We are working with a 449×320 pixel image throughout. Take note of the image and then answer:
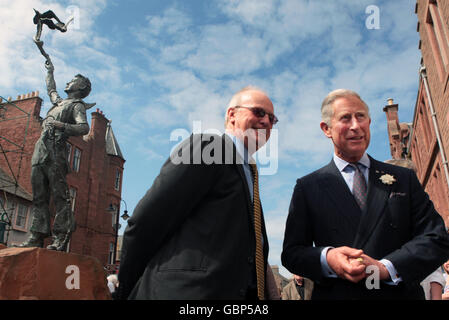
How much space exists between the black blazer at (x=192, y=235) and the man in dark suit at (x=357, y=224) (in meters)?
0.43

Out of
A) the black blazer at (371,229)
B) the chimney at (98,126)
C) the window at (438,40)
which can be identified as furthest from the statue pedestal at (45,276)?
the chimney at (98,126)

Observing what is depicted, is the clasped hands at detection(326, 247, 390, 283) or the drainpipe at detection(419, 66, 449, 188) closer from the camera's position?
the clasped hands at detection(326, 247, 390, 283)

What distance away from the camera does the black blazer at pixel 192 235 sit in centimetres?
165

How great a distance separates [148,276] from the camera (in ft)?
5.69

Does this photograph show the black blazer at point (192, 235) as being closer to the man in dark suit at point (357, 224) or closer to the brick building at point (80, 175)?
the man in dark suit at point (357, 224)

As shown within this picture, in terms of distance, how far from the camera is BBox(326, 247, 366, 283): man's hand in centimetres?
170

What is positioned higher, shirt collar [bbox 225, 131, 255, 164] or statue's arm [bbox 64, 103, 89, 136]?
statue's arm [bbox 64, 103, 89, 136]

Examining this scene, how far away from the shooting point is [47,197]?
20.1ft

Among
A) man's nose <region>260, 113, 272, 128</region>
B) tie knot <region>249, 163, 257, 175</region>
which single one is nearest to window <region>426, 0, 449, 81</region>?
man's nose <region>260, 113, 272, 128</region>

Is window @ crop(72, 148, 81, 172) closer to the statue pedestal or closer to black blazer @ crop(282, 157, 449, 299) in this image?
the statue pedestal

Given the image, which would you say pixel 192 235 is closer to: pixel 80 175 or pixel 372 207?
pixel 372 207

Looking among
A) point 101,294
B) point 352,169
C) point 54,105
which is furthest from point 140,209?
point 54,105

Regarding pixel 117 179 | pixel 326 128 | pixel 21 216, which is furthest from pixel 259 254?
pixel 117 179

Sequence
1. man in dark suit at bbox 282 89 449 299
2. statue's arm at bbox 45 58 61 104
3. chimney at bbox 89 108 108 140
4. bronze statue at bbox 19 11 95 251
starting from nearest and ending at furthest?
man in dark suit at bbox 282 89 449 299 < bronze statue at bbox 19 11 95 251 < statue's arm at bbox 45 58 61 104 < chimney at bbox 89 108 108 140
